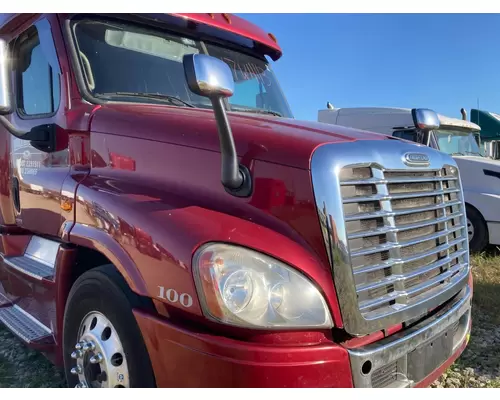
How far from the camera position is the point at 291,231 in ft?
6.84

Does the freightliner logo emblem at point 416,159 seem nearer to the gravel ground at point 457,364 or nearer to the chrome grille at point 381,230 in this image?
the chrome grille at point 381,230

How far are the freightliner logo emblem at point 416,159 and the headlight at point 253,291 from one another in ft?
2.92

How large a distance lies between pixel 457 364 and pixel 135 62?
132 inches

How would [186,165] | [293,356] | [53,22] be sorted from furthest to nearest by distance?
[53,22] → [186,165] → [293,356]

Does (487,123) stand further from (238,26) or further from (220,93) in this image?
(220,93)

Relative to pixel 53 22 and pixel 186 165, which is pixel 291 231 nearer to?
pixel 186 165

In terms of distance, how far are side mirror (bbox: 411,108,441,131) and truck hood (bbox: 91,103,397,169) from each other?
1359 mm

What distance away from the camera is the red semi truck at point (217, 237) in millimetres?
1973

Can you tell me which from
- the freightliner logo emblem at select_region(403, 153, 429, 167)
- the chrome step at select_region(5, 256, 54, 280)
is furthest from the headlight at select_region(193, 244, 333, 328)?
the chrome step at select_region(5, 256, 54, 280)

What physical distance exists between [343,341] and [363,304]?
18 cm

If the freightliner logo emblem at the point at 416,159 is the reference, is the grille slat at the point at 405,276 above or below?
below

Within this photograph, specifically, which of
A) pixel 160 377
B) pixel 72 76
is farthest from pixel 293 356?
pixel 72 76

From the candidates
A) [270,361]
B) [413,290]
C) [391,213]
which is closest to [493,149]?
[413,290]

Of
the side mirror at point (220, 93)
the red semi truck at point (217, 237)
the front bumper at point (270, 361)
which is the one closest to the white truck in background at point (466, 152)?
the red semi truck at point (217, 237)
